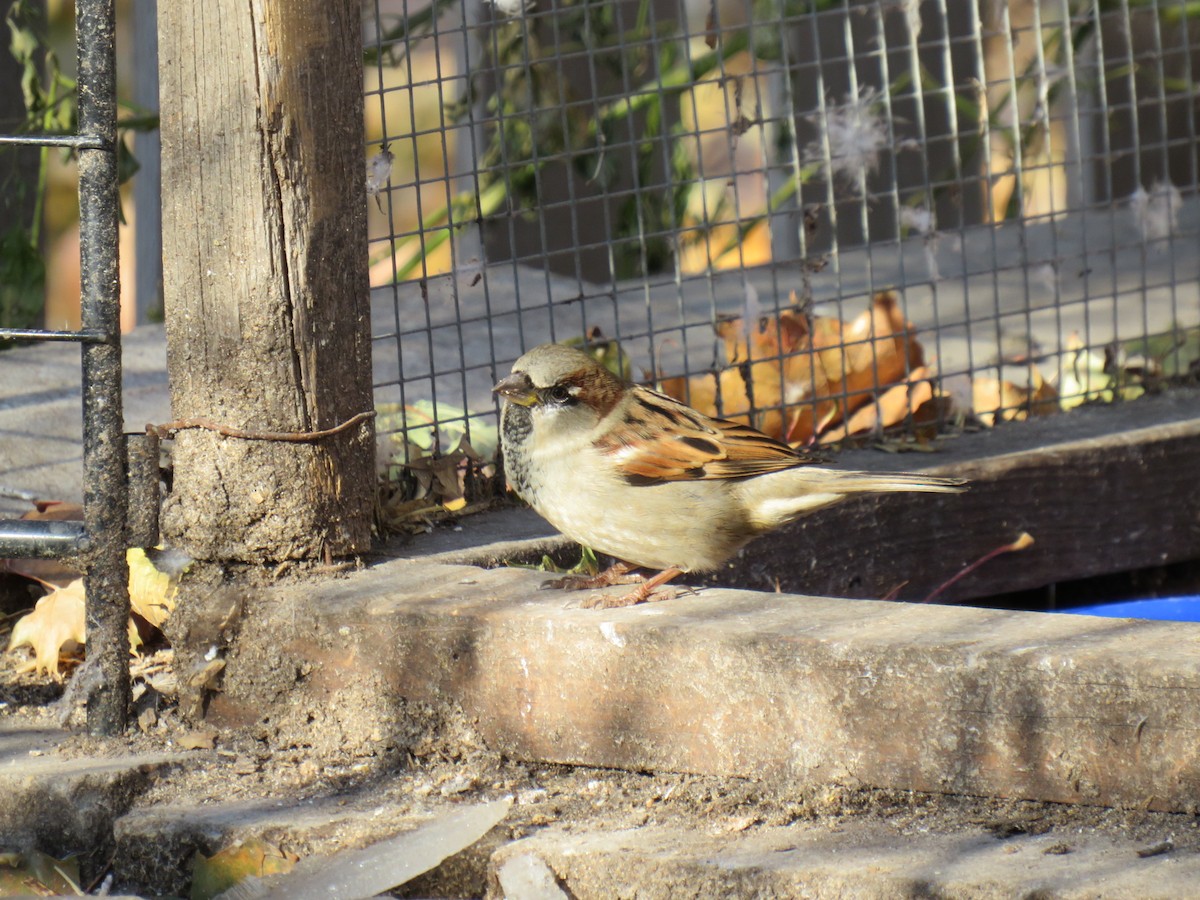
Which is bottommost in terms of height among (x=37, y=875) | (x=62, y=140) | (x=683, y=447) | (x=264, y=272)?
(x=37, y=875)

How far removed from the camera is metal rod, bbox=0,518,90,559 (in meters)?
2.97

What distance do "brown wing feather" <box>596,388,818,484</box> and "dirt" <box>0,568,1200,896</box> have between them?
2.18 feet

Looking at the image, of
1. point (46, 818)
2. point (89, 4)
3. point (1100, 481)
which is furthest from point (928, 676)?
point (1100, 481)

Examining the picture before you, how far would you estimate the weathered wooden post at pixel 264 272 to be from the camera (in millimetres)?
2906

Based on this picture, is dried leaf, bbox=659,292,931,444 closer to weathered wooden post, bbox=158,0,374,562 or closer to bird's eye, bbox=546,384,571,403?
bird's eye, bbox=546,384,571,403

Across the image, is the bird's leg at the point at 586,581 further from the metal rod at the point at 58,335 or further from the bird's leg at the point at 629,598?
the metal rod at the point at 58,335

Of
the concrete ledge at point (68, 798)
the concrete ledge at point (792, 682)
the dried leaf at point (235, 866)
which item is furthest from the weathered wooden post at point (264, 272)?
the dried leaf at point (235, 866)

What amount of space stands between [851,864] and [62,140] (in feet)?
6.12

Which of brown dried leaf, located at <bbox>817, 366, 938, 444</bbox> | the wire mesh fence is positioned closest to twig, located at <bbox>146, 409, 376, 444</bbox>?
the wire mesh fence

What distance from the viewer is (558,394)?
3295mm

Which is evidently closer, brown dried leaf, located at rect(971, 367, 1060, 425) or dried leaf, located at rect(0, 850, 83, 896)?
dried leaf, located at rect(0, 850, 83, 896)

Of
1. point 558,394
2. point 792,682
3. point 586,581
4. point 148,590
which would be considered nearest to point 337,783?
point 586,581

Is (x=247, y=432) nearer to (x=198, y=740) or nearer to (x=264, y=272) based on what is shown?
(x=264, y=272)

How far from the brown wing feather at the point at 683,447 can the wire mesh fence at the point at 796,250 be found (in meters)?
0.49
